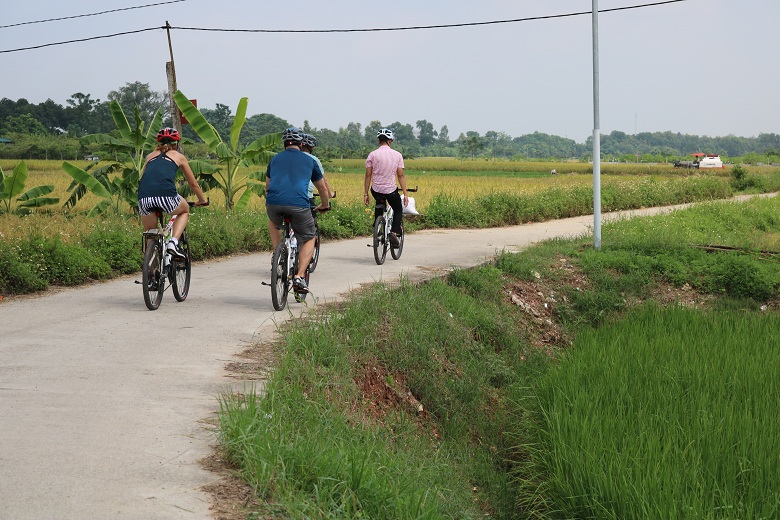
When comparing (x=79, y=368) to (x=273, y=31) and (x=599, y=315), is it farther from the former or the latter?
(x=273, y=31)

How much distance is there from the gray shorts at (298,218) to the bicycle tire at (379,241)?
12.4ft

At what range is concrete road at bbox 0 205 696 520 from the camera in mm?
4750

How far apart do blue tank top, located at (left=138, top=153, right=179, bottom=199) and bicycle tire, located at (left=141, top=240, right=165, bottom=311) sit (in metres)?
0.54

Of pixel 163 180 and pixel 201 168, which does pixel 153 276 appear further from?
pixel 201 168

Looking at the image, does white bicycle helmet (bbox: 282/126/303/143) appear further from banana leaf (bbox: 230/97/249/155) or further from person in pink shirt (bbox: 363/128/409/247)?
banana leaf (bbox: 230/97/249/155)

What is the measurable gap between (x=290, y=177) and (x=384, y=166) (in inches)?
147

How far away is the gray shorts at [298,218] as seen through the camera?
33.8ft

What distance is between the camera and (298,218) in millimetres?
10344

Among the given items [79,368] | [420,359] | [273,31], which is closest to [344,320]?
[420,359]

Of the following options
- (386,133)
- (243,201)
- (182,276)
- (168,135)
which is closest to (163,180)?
(168,135)

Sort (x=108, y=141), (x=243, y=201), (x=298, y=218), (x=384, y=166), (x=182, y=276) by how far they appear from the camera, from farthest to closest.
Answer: (x=243, y=201) → (x=108, y=141) → (x=384, y=166) → (x=182, y=276) → (x=298, y=218)

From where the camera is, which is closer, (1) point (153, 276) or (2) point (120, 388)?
(2) point (120, 388)

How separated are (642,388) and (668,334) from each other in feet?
9.85

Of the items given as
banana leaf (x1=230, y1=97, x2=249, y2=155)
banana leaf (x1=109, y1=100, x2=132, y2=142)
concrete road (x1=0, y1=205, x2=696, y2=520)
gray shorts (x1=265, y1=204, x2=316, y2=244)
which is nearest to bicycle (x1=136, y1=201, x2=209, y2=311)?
concrete road (x1=0, y1=205, x2=696, y2=520)
